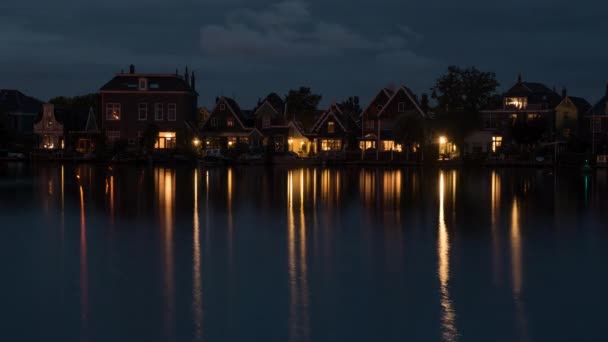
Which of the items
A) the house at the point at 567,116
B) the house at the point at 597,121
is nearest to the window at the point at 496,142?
the house at the point at 567,116

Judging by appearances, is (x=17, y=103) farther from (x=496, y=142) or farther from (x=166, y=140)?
(x=496, y=142)

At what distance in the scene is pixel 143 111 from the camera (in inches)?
3091

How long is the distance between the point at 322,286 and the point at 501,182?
33089 mm

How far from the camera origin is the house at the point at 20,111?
87.1 metres

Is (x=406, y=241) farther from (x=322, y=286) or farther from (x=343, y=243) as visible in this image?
(x=322, y=286)

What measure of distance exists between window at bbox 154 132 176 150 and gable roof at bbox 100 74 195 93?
4469 millimetres

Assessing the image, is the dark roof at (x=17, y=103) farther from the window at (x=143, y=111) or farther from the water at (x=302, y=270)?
the water at (x=302, y=270)

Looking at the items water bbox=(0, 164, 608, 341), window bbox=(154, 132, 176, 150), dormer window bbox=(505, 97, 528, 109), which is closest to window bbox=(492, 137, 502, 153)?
dormer window bbox=(505, 97, 528, 109)

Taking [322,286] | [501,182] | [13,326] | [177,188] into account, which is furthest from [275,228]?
[501,182]

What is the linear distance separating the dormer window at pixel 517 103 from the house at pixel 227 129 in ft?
81.5

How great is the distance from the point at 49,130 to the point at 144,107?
12.3 metres

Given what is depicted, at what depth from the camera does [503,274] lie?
15.9 metres

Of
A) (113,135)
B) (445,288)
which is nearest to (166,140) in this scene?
(113,135)

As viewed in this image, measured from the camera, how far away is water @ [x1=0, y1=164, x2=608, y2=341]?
12.1m
